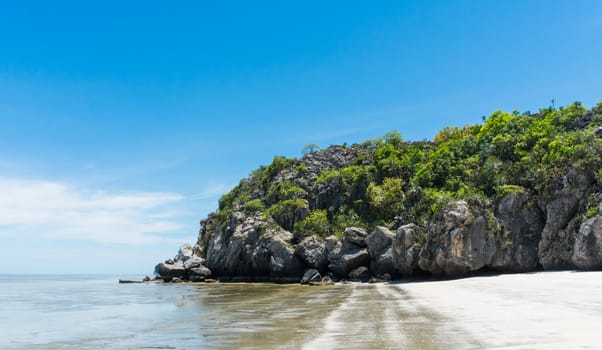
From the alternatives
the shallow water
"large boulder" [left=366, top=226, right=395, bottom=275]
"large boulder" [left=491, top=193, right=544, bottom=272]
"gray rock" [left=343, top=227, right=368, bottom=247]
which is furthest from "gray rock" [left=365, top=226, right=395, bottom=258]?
the shallow water

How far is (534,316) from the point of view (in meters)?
12.7

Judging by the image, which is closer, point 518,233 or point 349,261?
point 518,233

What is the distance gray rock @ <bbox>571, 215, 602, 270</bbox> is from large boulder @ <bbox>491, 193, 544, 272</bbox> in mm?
6020

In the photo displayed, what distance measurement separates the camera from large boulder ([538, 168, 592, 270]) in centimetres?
3294

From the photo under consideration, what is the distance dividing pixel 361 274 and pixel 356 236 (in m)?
5.01

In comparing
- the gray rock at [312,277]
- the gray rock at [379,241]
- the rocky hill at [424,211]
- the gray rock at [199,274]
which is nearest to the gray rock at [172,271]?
the rocky hill at [424,211]

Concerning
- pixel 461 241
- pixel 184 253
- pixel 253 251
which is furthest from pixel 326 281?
pixel 184 253

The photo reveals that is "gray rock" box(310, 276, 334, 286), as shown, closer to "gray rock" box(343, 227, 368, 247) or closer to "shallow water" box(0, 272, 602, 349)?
"gray rock" box(343, 227, 368, 247)

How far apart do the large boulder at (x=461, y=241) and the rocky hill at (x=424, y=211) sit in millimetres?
89

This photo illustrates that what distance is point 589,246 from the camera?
2900 centimetres

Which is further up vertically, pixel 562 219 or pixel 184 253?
pixel 562 219

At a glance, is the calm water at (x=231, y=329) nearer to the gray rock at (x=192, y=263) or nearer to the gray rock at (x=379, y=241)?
the gray rock at (x=379, y=241)

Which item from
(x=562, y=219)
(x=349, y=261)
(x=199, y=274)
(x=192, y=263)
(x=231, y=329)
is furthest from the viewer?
(x=192, y=263)

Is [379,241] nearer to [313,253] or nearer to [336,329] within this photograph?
[313,253]
